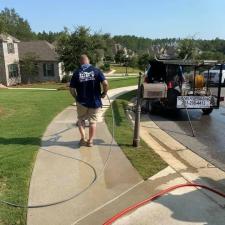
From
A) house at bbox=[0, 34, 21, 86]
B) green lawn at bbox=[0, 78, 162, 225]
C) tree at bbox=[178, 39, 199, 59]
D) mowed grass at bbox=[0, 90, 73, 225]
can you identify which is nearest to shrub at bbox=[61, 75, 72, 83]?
house at bbox=[0, 34, 21, 86]

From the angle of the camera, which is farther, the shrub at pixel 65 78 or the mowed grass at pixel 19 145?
the shrub at pixel 65 78

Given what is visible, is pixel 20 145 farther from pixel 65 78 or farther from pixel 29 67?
pixel 29 67

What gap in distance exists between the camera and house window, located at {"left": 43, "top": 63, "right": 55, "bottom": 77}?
141ft

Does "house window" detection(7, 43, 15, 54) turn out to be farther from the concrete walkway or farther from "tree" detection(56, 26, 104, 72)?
the concrete walkway

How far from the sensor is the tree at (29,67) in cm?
4177

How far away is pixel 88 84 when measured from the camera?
7.34 m

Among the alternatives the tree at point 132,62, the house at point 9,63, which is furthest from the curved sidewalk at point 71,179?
the tree at point 132,62

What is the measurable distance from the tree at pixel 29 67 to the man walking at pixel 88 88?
3549 cm

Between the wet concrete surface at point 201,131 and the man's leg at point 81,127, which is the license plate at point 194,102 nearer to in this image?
the wet concrete surface at point 201,131

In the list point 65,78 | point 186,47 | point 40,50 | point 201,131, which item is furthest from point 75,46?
point 201,131

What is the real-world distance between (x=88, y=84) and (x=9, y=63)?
1339 inches

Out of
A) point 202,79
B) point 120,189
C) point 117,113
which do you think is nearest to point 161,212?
point 120,189

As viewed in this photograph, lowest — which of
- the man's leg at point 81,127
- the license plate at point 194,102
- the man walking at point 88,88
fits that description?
the license plate at point 194,102

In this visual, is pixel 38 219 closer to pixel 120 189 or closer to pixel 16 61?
pixel 120 189
